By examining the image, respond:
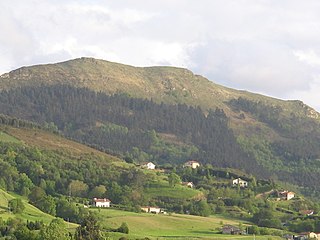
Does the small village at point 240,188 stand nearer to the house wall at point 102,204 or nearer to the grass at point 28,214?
the house wall at point 102,204

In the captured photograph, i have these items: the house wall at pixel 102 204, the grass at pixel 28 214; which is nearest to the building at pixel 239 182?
the house wall at pixel 102 204

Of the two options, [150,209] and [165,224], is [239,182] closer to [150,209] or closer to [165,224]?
[150,209]

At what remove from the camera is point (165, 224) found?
133m

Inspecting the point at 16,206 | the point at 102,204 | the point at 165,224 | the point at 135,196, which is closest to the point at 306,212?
the point at 135,196

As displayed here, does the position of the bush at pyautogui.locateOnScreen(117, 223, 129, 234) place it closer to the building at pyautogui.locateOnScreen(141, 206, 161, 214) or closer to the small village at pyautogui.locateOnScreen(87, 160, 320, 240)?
the small village at pyautogui.locateOnScreen(87, 160, 320, 240)

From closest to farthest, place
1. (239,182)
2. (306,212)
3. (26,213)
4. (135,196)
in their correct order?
(26,213), (135,196), (306,212), (239,182)

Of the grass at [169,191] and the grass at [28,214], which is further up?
the grass at [169,191]

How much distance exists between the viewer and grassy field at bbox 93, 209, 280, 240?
120338 millimetres

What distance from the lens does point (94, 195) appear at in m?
161

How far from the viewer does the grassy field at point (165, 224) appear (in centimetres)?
12034

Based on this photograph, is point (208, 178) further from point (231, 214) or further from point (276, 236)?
point (276, 236)

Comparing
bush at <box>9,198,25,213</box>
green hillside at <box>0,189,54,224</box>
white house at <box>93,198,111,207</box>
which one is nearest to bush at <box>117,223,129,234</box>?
green hillside at <box>0,189,54,224</box>

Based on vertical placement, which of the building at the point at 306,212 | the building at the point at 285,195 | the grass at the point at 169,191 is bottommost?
the building at the point at 306,212

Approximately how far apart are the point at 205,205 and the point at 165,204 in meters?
9.64
